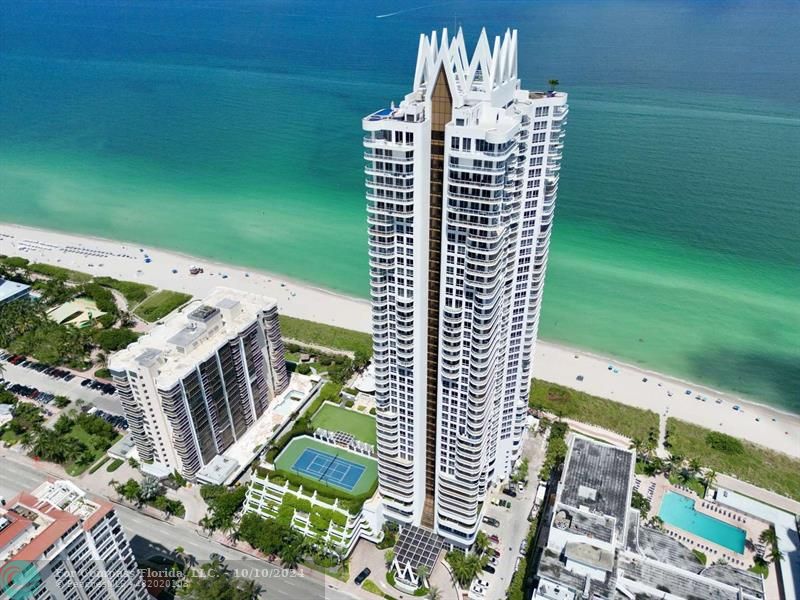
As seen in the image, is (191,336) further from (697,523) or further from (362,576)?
(697,523)

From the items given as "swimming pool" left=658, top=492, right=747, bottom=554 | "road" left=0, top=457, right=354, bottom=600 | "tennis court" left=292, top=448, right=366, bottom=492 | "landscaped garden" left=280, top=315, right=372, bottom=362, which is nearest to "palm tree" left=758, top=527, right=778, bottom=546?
"swimming pool" left=658, top=492, right=747, bottom=554

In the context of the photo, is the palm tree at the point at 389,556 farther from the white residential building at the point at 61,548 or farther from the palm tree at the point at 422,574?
the white residential building at the point at 61,548

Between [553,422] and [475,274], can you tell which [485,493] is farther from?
[475,274]

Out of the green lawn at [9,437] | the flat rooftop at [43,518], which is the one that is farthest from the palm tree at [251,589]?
the green lawn at [9,437]

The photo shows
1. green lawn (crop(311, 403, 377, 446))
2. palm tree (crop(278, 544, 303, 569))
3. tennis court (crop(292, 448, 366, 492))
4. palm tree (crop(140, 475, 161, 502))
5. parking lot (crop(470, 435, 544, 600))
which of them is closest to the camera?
parking lot (crop(470, 435, 544, 600))

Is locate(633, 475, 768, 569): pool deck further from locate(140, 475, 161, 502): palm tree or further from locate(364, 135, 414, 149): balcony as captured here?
locate(140, 475, 161, 502): palm tree

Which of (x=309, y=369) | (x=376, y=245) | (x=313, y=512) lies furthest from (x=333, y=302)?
(x=376, y=245)

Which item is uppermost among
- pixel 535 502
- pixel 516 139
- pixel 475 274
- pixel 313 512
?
pixel 516 139
